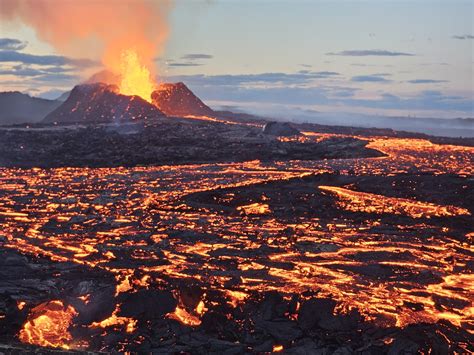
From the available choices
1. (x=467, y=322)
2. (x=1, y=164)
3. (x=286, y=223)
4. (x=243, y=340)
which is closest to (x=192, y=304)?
(x=243, y=340)

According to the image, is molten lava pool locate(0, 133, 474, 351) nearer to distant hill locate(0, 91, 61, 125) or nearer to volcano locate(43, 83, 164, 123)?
volcano locate(43, 83, 164, 123)

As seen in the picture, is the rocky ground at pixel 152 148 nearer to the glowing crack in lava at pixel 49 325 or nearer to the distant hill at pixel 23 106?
the glowing crack in lava at pixel 49 325

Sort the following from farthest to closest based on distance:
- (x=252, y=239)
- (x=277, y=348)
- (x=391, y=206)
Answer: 1. (x=391, y=206)
2. (x=252, y=239)
3. (x=277, y=348)

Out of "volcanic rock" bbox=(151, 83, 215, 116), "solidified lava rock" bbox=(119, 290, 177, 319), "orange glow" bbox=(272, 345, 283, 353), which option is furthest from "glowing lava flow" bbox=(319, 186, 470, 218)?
"volcanic rock" bbox=(151, 83, 215, 116)

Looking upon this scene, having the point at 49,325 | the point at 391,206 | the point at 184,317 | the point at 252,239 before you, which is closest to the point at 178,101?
the point at 391,206

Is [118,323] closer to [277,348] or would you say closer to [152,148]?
[277,348]

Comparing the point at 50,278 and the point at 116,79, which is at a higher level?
the point at 116,79

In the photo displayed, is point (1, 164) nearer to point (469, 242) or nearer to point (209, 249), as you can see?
point (209, 249)
